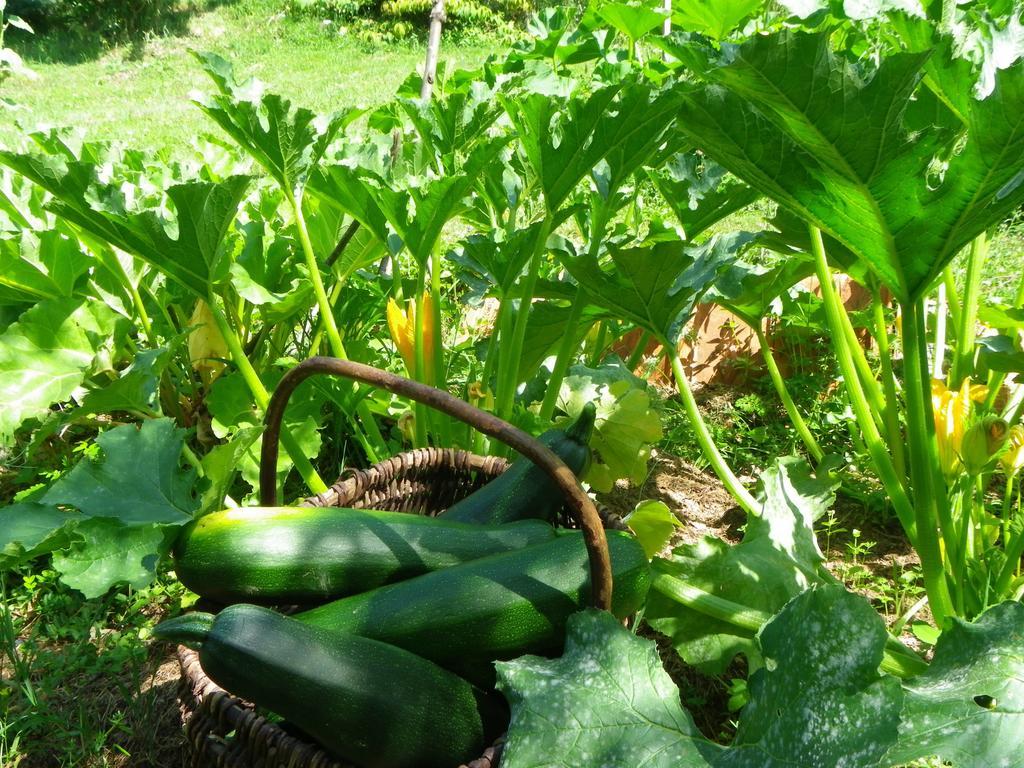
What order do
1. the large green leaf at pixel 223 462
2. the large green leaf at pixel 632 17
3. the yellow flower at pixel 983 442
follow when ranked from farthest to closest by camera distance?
1. the large green leaf at pixel 632 17
2. the yellow flower at pixel 983 442
3. the large green leaf at pixel 223 462

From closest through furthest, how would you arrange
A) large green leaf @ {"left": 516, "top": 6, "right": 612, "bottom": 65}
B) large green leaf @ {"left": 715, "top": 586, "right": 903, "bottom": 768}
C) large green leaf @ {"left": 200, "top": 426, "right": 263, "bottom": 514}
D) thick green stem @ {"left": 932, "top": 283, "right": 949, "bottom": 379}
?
large green leaf @ {"left": 715, "top": 586, "right": 903, "bottom": 768} < large green leaf @ {"left": 200, "top": 426, "right": 263, "bottom": 514} < thick green stem @ {"left": 932, "top": 283, "right": 949, "bottom": 379} < large green leaf @ {"left": 516, "top": 6, "right": 612, "bottom": 65}

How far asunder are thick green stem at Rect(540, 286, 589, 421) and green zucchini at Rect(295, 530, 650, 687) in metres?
0.66

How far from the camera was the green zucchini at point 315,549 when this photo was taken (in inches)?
51.7

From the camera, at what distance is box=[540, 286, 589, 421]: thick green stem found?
6.15 ft

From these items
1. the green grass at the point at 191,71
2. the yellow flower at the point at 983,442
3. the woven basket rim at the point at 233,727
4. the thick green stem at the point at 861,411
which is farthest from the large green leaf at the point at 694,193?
the green grass at the point at 191,71

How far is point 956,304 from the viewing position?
6.10 ft

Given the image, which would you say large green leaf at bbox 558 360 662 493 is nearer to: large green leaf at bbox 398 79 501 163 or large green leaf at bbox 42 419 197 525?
large green leaf at bbox 398 79 501 163

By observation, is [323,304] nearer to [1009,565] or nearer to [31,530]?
[31,530]

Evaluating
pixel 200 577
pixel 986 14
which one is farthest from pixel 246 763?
pixel 986 14

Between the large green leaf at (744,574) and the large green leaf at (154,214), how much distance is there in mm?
985

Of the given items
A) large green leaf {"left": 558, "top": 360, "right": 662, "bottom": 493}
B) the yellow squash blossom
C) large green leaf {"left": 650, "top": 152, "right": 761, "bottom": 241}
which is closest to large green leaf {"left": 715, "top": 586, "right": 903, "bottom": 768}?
the yellow squash blossom

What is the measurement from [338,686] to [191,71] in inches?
424

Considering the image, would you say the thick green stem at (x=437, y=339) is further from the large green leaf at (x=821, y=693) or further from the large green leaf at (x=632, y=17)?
the large green leaf at (x=821, y=693)

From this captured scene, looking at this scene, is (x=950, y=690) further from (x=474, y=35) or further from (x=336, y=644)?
(x=474, y=35)
